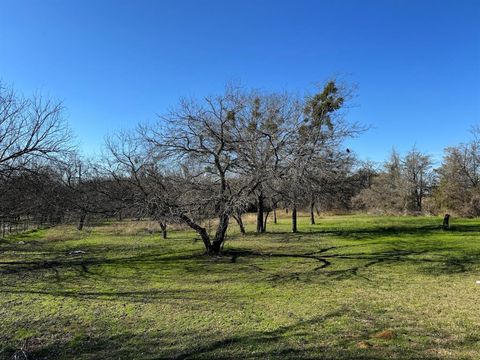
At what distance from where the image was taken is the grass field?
15.3ft

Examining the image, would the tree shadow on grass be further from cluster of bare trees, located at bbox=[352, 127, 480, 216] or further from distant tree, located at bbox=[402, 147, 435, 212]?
distant tree, located at bbox=[402, 147, 435, 212]

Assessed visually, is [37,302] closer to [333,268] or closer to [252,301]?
[252,301]

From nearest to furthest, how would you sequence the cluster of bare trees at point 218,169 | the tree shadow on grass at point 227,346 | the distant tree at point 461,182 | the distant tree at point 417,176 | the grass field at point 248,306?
the tree shadow on grass at point 227,346 < the grass field at point 248,306 < the cluster of bare trees at point 218,169 < the distant tree at point 461,182 < the distant tree at point 417,176

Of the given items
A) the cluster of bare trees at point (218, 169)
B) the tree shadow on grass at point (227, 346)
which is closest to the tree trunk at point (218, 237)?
the cluster of bare trees at point (218, 169)

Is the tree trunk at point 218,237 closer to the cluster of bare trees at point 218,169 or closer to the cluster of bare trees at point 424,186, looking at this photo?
the cluster of bare trees at point 218,169

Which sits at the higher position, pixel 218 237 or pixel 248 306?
pixel 218 237

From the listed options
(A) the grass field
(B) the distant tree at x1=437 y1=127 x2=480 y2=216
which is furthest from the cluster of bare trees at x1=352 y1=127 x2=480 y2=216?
(A) the grass field

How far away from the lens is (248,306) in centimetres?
669

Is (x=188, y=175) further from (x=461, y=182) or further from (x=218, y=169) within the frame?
(x=461, y=182)

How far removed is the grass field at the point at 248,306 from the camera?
4.68m

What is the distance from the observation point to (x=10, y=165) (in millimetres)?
11508

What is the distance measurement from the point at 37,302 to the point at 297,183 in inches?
339

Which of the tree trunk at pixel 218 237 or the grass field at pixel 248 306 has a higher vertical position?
the tree trunk at pixel 218 237

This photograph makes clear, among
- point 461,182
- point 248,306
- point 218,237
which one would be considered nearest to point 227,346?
point 248,306
